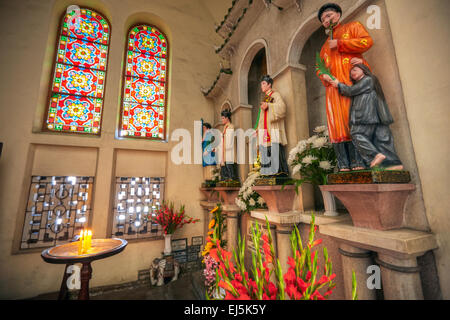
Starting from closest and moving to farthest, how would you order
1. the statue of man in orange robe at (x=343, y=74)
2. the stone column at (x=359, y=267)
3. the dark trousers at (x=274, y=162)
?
the stone column at (x=359, y=267) < the statue of man in orange robe at (x=343, y=74) < the dark trousers at (x=274, y=162)

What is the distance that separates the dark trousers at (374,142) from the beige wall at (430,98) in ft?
0.67

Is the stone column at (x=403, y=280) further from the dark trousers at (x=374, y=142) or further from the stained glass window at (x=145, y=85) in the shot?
the stained glass window at (x=145, y=85)

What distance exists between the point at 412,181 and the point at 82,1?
24.9ft

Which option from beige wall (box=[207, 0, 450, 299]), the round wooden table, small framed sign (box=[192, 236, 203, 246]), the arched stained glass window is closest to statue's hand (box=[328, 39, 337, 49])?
beige wall (box=[207, 0, 450, 299])

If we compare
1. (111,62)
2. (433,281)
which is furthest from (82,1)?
(433,281)

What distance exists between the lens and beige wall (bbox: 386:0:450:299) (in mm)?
1149

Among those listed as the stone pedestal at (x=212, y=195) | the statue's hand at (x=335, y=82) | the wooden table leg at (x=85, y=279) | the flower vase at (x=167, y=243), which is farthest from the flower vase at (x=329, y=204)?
the flower vase at (x=167, y=243)

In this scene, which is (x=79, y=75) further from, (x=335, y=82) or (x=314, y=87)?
(x=335, y=82)

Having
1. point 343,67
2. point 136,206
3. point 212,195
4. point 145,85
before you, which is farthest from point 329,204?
point 145,85

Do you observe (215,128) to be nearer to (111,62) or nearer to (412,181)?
(111,62)

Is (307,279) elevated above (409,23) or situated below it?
below

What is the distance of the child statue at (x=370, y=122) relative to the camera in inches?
49.0

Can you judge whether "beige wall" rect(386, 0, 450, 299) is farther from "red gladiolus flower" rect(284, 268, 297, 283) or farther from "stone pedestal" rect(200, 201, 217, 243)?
"stone pedestal" rect(200, 201, 217, 243)

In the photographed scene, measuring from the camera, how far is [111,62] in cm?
468
